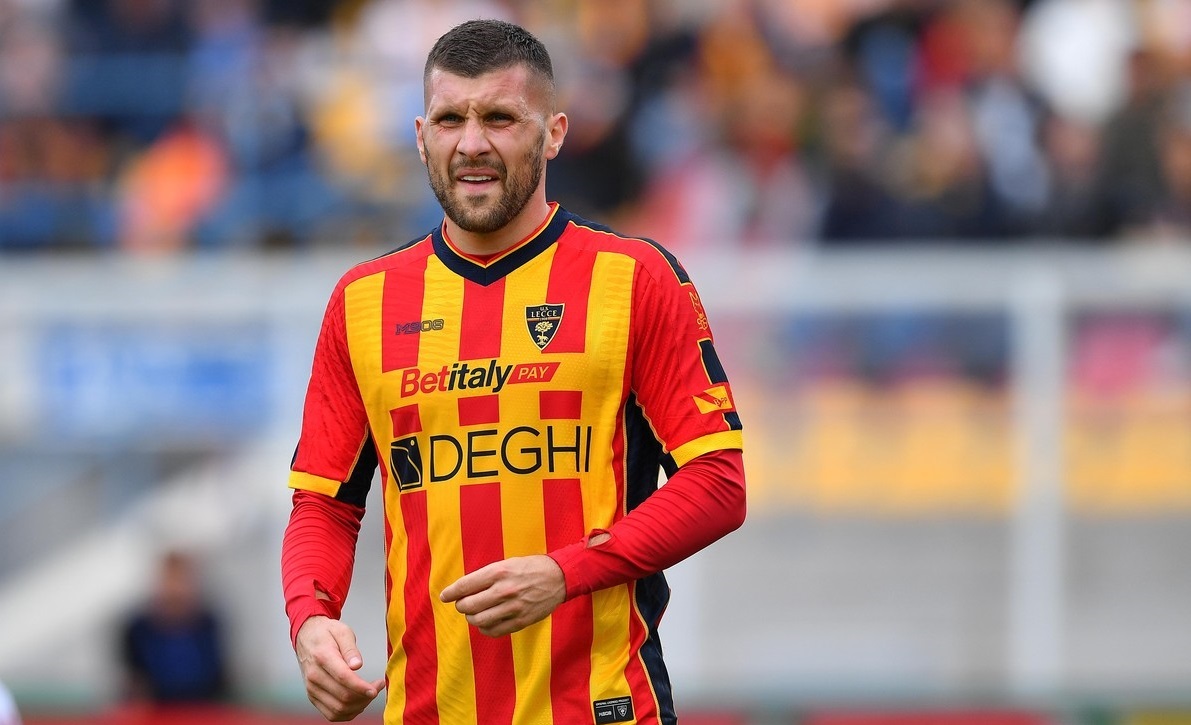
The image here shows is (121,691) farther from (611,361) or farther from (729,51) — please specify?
(611,361)

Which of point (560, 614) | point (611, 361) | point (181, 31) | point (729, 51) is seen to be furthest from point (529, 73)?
point (181, 31)

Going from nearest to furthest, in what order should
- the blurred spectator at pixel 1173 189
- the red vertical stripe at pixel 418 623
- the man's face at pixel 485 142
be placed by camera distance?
the man's face at pixel 485 142, the red vertical stripe at pixel 418 623, the blurred spectator at pixel 1173 189

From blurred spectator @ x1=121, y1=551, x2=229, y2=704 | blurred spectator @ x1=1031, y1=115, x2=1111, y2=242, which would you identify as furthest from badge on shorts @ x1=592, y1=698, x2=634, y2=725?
blurred spectator @ x1=1031, y1=115, x2=1111, y2=242

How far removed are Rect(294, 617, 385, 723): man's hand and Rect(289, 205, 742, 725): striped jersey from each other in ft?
0.88

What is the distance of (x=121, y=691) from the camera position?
29.7ft

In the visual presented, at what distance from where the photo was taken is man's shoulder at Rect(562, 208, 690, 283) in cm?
361

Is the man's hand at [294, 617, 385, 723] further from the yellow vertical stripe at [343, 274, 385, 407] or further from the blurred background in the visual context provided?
the blurred background

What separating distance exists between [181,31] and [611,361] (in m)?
9.25

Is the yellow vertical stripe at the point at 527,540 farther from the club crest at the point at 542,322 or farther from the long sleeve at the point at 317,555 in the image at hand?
the long sleeve at the point at 317,555

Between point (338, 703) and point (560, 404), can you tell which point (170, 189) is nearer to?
point (560, 404)

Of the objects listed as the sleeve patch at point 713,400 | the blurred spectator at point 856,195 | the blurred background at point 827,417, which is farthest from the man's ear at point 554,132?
the blurred spectator at point 856,195

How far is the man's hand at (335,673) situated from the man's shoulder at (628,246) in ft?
3.03

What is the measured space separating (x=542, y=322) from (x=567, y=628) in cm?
61

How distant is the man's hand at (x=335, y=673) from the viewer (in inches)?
130
